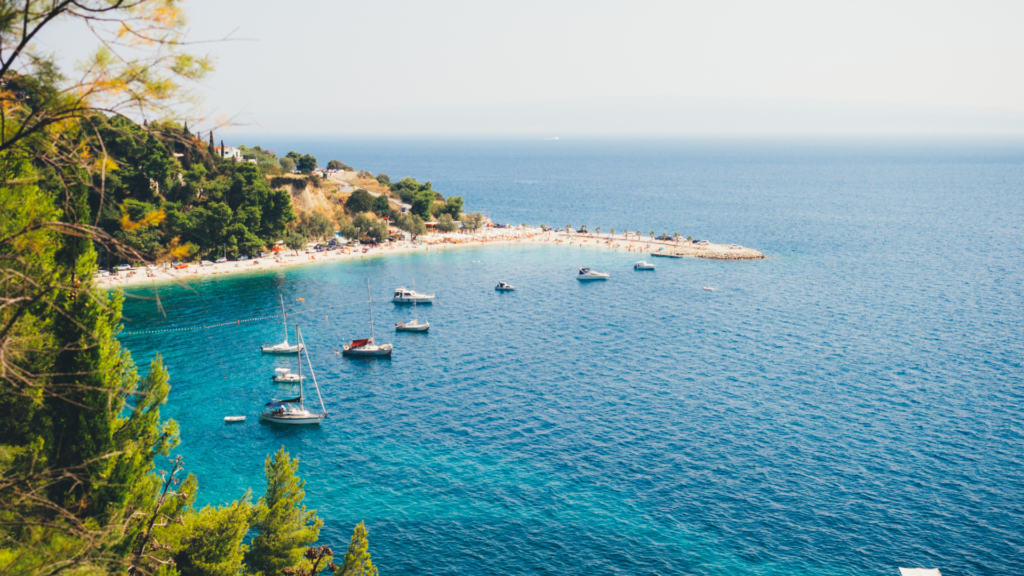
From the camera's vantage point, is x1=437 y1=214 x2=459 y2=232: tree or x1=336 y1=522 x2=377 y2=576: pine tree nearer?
x1=336 y1=522 x2=377 y2=576: pine tree

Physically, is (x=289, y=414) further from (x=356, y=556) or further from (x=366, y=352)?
(x=356, y=556)

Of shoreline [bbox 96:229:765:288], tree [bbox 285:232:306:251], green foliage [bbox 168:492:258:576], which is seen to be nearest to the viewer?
green foliage [bbox 168:492:258:576]

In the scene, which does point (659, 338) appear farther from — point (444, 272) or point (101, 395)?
point (101, 395)

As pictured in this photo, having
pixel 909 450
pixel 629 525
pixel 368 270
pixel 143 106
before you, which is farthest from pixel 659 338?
pixel 143 106

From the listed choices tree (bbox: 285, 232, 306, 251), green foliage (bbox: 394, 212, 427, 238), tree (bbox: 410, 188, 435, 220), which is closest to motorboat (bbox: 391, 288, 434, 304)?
tree (bbox: 285, 232, 306, 251)

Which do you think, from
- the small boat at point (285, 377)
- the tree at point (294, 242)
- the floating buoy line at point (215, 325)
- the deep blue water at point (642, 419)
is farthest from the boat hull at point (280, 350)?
the tree at point (294, 242)

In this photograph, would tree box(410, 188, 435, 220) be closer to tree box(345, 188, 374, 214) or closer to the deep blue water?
tree box(345, 188, 374, 214)
